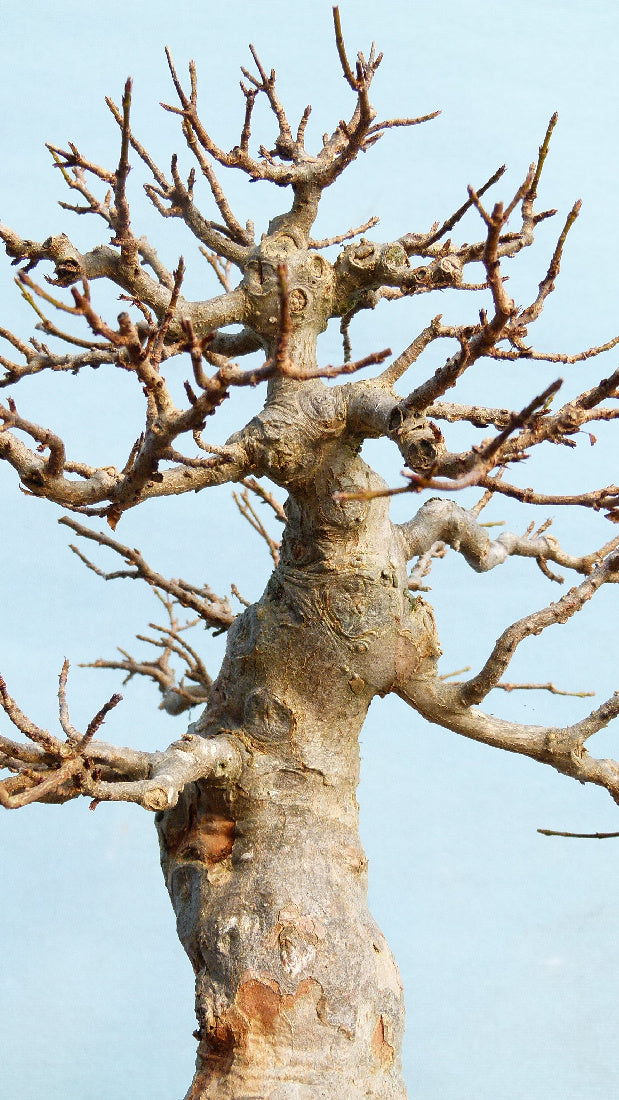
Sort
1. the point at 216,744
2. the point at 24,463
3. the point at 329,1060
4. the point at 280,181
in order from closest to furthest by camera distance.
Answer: the point at 24,463, the point at 329,1060, the point at 216,744, the point at 280,181

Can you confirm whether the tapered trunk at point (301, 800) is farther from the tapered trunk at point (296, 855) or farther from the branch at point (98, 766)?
the branch at point (98, 766)

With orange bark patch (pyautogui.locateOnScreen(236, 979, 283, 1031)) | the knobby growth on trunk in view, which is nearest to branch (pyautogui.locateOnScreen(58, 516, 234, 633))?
the knobby growth on trunk

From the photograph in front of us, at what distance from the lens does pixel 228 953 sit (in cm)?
355

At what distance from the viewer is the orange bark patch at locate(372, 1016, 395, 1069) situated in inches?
141

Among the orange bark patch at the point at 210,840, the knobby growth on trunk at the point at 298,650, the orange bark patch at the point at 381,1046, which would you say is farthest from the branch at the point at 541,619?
the orange bark patch at the point at 381,1046

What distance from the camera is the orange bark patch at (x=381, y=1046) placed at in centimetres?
357

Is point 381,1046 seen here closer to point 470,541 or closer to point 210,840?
point 210,840

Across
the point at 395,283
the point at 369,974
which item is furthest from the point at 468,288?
the point at 369,974

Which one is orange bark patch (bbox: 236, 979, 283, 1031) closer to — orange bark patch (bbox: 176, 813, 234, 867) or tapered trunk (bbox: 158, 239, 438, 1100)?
tapered trunk (bbox: 158, 239, 438, 1100)

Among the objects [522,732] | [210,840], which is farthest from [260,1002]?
[522,732]

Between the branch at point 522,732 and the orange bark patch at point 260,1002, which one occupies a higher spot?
the branch at point 522,732

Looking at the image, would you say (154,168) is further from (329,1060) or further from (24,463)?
(329,1060)

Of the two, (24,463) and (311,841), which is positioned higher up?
(24,463)

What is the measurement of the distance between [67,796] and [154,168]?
7.63ft
